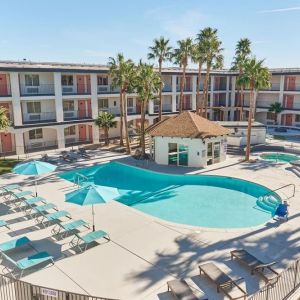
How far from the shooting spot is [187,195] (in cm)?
2389

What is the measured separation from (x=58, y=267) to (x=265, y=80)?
2484 cm

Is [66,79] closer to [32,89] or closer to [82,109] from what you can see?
[82,109]

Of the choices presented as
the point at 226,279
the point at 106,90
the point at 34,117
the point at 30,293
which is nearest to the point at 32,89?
the point at 34,117

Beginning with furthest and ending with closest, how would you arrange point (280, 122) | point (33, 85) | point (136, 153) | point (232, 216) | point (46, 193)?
1. point (280, 122)
2. point (33, 85)
3. point (136, 153)
4. point (46, 193)
5. point (232, 216)

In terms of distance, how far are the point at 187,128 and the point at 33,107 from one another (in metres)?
19.3

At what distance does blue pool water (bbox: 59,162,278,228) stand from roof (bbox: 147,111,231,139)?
13.3 feet

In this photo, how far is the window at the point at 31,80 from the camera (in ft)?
122

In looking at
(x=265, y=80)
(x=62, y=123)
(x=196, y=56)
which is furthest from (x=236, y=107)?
(x=62, y=123)

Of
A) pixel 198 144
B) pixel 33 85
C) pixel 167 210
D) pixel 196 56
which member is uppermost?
pixel 196 56

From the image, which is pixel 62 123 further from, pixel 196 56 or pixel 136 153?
pixel 196 56

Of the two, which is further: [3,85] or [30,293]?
[3,85]

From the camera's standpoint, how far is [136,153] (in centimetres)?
3438

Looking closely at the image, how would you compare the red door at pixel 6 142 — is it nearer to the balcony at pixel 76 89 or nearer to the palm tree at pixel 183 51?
the balcony at pixel 76 89

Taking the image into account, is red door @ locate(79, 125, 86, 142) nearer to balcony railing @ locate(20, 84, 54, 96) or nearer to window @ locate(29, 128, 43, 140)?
window @ locate(29, 128, 43, 140)
